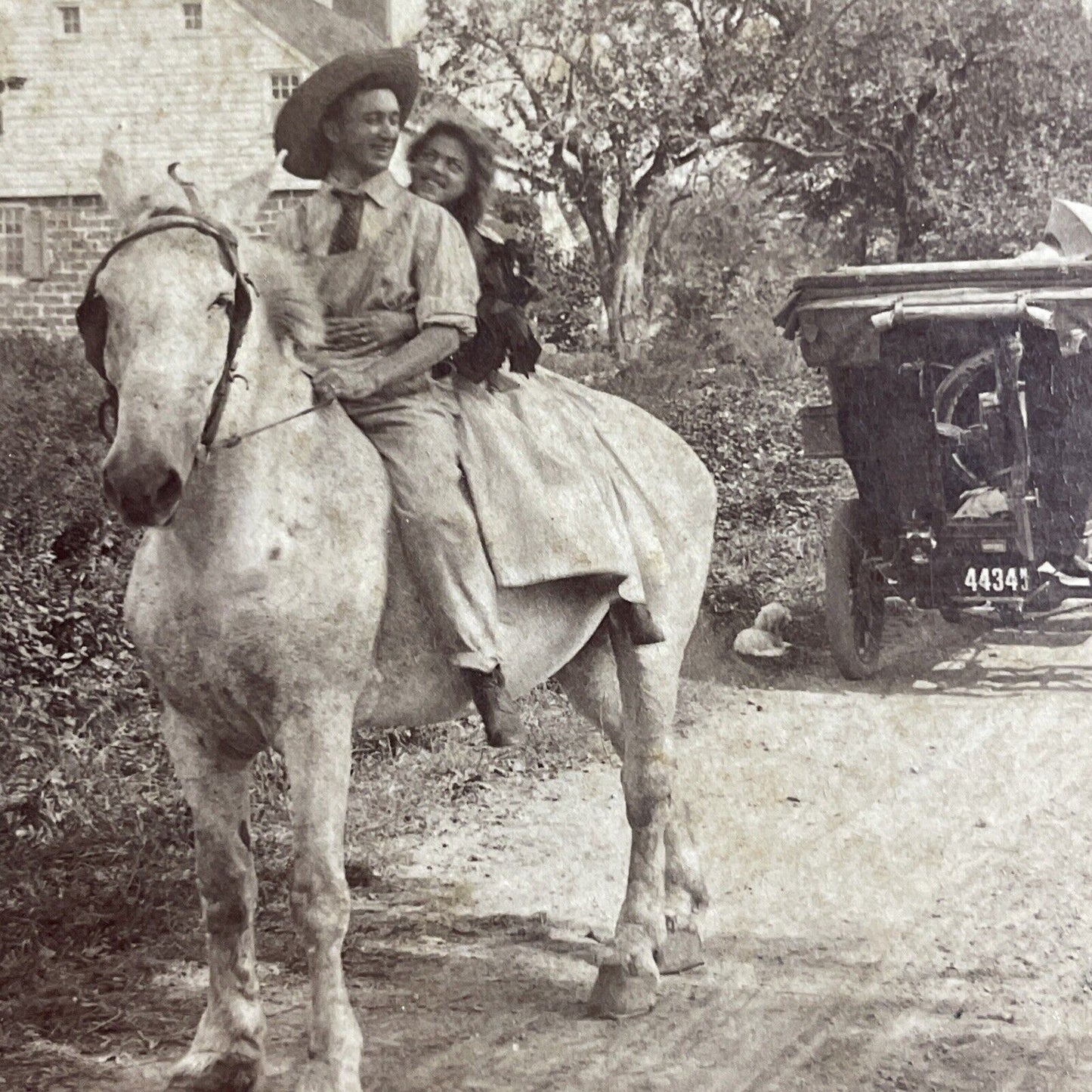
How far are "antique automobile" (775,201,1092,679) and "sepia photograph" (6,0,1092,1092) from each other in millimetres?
25

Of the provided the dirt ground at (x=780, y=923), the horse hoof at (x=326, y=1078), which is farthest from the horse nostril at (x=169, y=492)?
the dirt ground at (x=780, y=923)

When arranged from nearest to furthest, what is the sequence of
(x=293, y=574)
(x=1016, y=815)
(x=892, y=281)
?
(x=293, y=574) < (x=1016, y=815) < (x=892, y=281)

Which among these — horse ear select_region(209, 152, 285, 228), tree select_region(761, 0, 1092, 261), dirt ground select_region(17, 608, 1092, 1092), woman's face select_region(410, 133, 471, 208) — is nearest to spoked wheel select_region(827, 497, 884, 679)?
dirt ground select_region(17, 608, 1092, 1092)

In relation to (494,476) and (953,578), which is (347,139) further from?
(953,578)

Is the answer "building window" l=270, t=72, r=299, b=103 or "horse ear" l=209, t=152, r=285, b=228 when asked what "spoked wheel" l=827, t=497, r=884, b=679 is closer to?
"building window" l=270, t=72, r=299, b=103

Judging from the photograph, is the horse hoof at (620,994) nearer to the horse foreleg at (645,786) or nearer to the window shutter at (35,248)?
the horse foreleg at (645,786)

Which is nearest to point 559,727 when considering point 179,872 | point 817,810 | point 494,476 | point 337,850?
point 817,810

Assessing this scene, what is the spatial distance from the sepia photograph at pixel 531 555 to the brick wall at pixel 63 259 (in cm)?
2

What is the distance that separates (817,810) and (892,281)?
2.52 metres

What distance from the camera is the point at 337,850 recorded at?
3072mm

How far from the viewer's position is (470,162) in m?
3.49

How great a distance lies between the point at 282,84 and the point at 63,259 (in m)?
0.80

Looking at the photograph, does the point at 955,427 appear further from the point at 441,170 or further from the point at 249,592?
the point at 249,592

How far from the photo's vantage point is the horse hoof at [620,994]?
12.2 ft
